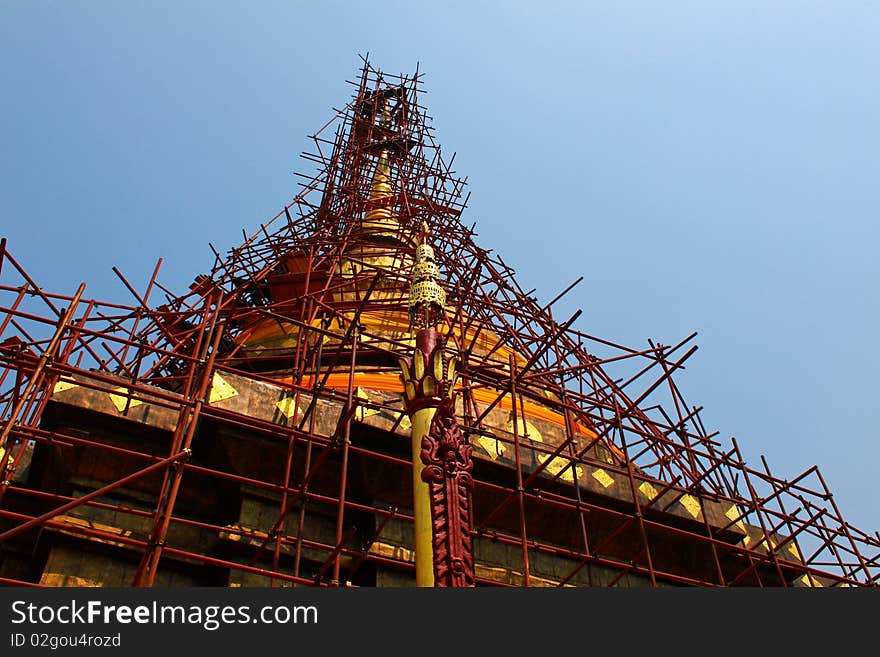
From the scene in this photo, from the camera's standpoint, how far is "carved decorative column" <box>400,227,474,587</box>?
5547 millimetres

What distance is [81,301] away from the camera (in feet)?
28.4

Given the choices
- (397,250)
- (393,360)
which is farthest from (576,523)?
(397,250)

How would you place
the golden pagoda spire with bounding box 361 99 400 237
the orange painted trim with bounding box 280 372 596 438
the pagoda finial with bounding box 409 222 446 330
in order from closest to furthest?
the pagoda finial with bounding box 409 222 446 330
the orange painted trim with bounding box 280 372 596 438
the golden pagoda spire with bounding box 361 99 400 237

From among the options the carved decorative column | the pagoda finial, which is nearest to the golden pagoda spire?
the pagoda finial

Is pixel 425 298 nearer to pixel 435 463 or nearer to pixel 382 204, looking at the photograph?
pixel 435 463

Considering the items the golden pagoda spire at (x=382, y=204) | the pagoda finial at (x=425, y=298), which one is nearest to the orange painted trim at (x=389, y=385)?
the pagoda finial at (x=425, y=298)

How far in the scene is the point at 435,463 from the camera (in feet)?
19.5

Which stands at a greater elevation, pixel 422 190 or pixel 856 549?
pixel 422 190

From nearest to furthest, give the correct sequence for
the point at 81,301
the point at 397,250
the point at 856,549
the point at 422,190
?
the point at 81,301
the point at 856,549
the point at 397,250
the point at 422,190

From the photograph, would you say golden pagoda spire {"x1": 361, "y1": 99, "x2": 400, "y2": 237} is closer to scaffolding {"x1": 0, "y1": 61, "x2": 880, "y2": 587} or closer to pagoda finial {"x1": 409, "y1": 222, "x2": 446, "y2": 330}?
scaffolding {"x1": 0, "y1": 61, "x2": 880, "y2": 587}

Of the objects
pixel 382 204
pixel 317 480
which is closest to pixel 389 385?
pixel 317 480

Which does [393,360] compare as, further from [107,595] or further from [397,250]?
[107,595]

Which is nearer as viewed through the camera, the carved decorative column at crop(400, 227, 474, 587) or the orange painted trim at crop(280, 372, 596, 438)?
the carved decorative column at crop(400, 227, 474, 587)

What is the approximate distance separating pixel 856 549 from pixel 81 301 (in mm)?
9537
